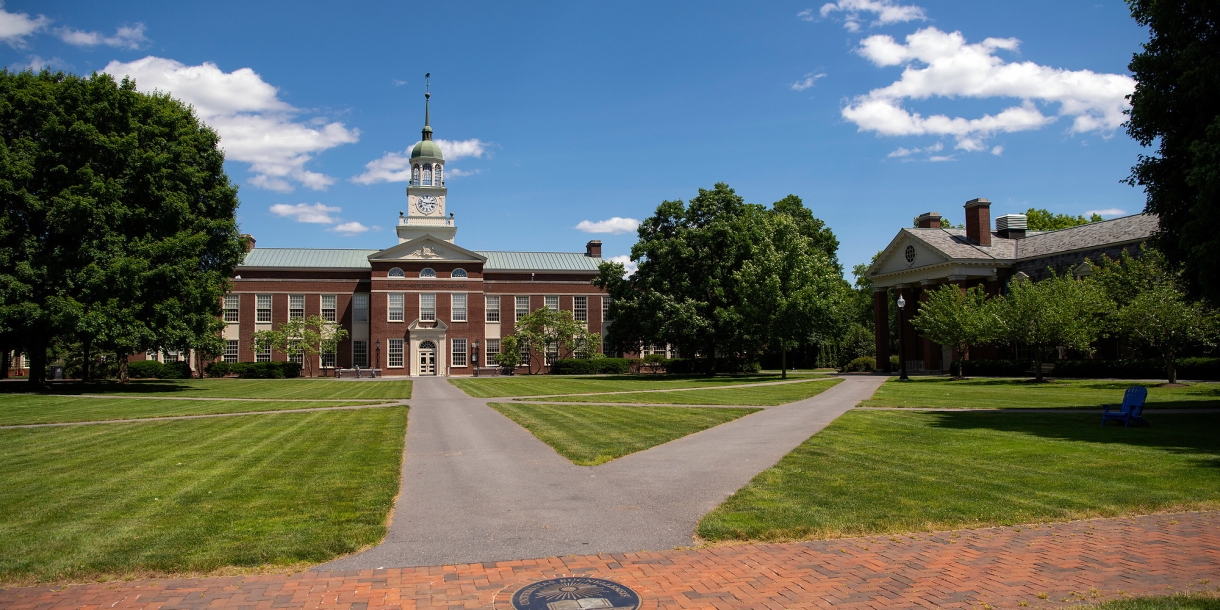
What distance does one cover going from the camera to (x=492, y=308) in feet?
207

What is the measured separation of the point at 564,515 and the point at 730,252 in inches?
1567

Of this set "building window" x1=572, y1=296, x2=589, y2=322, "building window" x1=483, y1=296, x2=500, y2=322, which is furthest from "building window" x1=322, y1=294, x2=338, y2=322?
"building window" x1=572, y1=296, x2=589, y2=322

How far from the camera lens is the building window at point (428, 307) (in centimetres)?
5959

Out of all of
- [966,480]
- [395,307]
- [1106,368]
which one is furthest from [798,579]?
[395,307]

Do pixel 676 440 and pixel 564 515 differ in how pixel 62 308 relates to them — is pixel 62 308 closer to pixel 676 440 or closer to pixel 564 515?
pixel 676 440

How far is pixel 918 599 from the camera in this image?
517cm

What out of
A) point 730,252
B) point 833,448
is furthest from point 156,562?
point 730,252

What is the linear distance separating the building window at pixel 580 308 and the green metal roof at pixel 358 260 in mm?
2951

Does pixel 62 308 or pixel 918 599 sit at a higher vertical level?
pixel 62 308

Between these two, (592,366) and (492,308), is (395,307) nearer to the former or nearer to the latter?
(492,308)

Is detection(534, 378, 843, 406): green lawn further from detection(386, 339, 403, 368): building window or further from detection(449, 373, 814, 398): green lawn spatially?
detection(386, 339, 403, 368): building window

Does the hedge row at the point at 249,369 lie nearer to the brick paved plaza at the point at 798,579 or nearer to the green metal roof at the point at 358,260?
the green metal roof at the point at 358,260

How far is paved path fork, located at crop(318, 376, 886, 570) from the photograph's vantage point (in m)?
6.61

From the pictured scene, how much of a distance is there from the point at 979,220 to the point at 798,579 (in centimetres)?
4793
